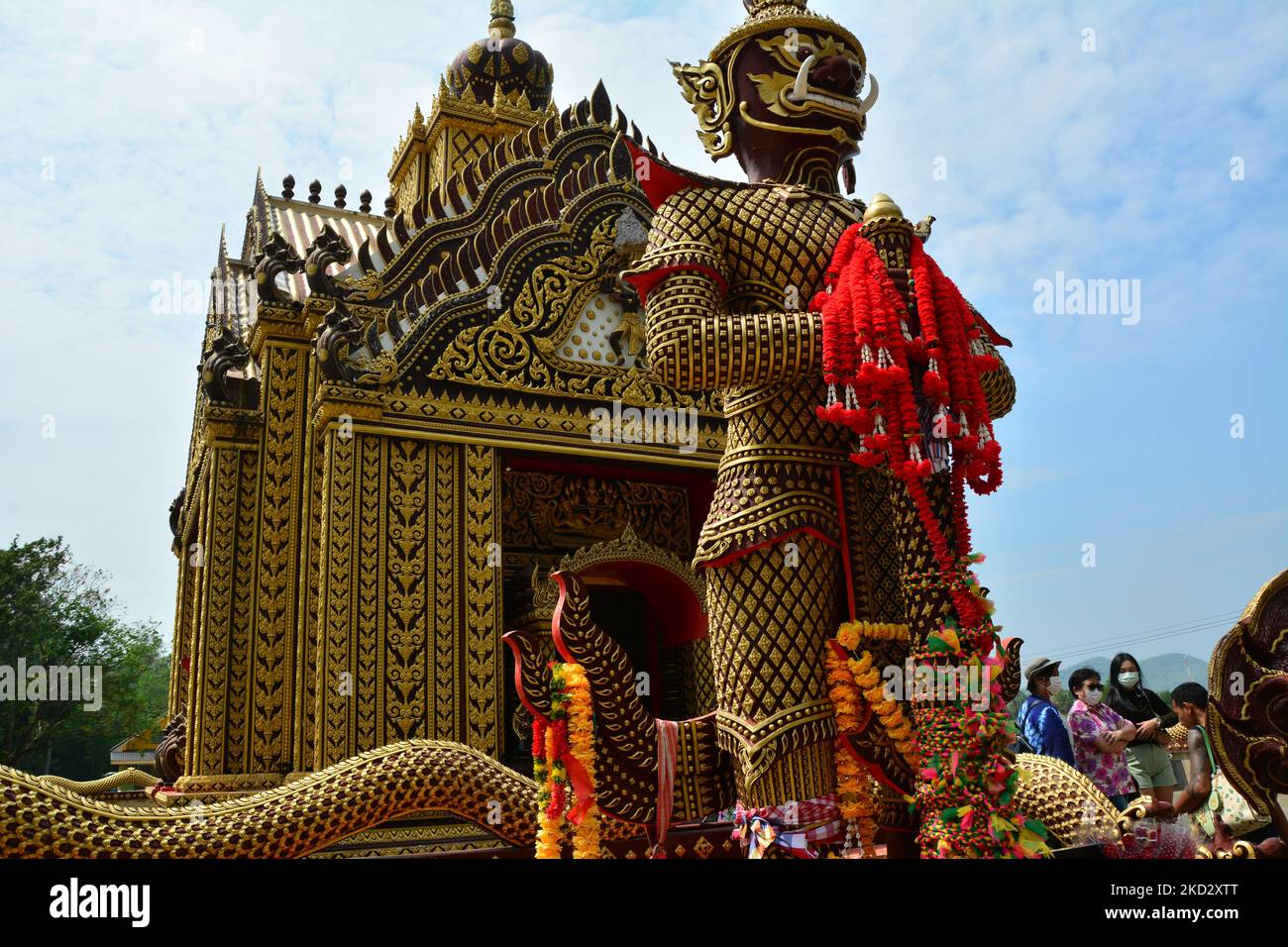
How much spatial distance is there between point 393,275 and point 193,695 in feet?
12.6

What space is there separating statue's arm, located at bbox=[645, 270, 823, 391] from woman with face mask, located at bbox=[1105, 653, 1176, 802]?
465 cm

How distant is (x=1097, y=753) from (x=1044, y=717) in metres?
0.40

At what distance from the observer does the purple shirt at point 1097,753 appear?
6766 millimetres

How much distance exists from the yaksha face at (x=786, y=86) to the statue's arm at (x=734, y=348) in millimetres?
1094

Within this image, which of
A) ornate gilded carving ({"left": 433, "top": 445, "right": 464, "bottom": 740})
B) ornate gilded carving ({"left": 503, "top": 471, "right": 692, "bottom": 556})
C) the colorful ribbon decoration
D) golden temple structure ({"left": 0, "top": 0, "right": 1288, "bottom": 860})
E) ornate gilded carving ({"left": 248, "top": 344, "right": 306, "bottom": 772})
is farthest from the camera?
ornate gilded carving ({"left": 503, "top": 471, "right": 692, "bottom": 556})

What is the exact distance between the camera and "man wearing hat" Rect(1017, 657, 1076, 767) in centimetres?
676

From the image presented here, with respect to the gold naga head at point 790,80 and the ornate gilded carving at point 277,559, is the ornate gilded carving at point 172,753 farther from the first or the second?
the gold naga head at point 790,80

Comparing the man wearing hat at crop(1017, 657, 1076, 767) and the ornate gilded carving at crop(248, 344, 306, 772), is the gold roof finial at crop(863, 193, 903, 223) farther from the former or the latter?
the ornate gilded carving at crop(248, 344, 306, 772)

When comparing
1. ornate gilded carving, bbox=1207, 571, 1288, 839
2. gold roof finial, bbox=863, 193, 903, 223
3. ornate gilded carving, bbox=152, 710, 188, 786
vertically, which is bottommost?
ornate gilded carving, bbox=152, 710, 188, 786

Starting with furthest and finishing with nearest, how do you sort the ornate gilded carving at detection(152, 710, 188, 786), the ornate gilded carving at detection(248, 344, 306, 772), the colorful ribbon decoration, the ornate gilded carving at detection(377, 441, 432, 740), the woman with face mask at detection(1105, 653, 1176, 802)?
the ornate gilded carving at detection(152, 710, 188, 786), the ornate gilded carving at detection(248, 344, 306, 772), the ornate gilded carving at detection(377, 441, 432, 740), the woman with face mask at detection(1105, 653, 1176, 802), the colorful ribbon decoration

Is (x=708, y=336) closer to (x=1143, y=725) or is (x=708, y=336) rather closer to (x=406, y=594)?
(x=406, y=594)

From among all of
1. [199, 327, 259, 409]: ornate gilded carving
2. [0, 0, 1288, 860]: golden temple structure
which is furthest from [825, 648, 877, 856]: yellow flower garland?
[199, 327, 259, 409]: ornate gilded carving

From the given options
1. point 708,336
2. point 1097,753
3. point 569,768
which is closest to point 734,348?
point 708,336

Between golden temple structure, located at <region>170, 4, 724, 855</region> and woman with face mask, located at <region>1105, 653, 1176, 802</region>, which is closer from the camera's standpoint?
woman with face mask, located at <region>1105, 653, 1176, 802</region>
